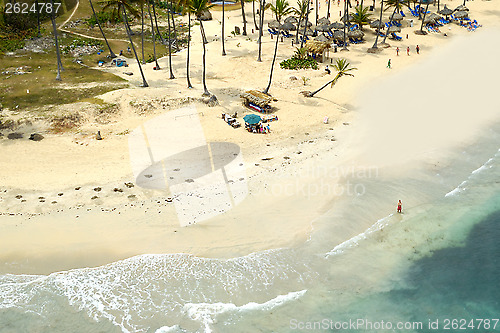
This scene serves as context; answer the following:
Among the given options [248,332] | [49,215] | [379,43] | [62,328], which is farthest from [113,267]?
[379,43]

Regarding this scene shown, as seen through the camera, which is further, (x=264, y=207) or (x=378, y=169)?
(x=378, y=169)

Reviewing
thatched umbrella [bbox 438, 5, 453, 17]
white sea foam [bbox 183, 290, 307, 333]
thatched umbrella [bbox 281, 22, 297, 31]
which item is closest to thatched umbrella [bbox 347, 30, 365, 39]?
thatched umbrella [bbox 281, 22, 297, 31]

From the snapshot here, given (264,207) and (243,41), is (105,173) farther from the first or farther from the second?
(243,41)

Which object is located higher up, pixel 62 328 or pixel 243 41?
pixel 243 41

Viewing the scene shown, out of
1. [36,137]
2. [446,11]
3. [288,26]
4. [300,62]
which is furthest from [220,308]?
[446,11]

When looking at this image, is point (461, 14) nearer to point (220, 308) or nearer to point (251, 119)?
point (251, 119)

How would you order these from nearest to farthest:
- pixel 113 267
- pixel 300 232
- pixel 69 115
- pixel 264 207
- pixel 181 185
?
pixel 113 267
pixel 300 232
pixel 264 207
pixel 181 185
pixel 69 115
